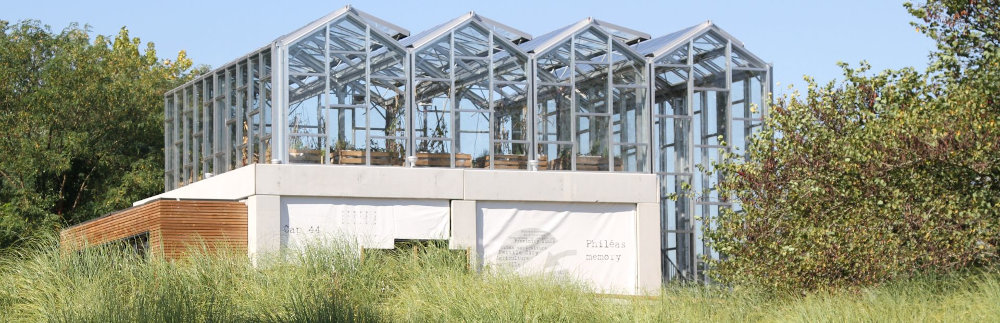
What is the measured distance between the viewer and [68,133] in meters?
33.2

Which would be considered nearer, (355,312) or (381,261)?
(355,312)

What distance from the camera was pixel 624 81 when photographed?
26719mm

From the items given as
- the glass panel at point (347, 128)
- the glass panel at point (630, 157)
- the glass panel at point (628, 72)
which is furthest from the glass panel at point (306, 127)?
the glass panel at point (628, 72)

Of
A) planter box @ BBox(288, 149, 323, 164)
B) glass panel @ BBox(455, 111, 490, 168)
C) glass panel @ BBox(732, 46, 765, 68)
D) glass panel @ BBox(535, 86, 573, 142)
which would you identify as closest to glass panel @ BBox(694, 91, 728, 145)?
glass panel @ BBox(732, 46, 765, 68)

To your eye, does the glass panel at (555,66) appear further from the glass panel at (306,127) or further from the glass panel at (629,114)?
the glass panel at (306,127)

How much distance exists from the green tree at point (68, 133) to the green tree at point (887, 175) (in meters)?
21.2

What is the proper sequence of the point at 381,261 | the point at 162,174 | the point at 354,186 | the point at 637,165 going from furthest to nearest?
the point at 162,174
the point at 637,165
the point at 354,186
the point at 381,261

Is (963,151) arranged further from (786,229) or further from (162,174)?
(162,174)

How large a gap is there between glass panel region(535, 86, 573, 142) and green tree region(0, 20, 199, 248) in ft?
43.5

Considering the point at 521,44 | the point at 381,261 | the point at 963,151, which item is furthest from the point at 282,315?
the point at 521,44

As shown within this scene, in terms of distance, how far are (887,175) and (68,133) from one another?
24.4 m

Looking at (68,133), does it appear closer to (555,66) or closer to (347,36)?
(347,36)

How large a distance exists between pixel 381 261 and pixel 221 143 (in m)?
8.51

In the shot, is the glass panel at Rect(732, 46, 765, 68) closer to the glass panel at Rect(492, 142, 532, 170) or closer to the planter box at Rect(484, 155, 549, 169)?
the glass panel at Rect(492, 142, 532, 170)
